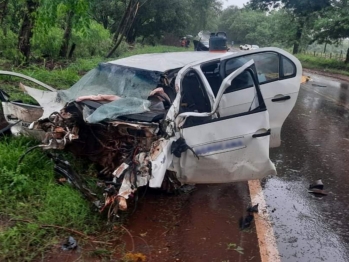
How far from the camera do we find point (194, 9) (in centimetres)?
3678

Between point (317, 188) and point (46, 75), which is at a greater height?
point (46, 75)

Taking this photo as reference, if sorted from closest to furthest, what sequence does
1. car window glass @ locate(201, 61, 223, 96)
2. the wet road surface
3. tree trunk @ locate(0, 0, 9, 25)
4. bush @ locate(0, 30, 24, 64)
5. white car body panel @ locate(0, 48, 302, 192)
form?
the wet road surface, white car body panel @ locate(0, 48, 302, 192), car window glass @ locate(201, 61, 223, 96), bush @ locate(0, 30, 24, 64), tree trunk @ locate(0, 0, 9, 25)

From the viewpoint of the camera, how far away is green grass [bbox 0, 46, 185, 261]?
12.1 ft

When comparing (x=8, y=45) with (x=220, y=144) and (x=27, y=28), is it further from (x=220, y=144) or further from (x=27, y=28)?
(x=220, y=144)

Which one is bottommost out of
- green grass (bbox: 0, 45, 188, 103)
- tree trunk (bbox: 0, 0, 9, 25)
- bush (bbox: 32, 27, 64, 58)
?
green grass (bbox: 0, 45, 188, 103)

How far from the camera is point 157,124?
433 cm

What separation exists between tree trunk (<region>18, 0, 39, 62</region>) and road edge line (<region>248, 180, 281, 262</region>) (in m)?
6.64

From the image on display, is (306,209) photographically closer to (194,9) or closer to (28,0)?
(28,0)

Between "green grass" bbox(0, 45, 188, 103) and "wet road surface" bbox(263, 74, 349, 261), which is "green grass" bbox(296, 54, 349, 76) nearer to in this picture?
"green grass" bbox(0, 45, 188, 103)

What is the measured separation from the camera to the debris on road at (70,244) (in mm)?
3748

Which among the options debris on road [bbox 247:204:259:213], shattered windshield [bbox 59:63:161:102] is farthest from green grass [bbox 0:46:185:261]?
debris on road [bbox 247:204:259:213]

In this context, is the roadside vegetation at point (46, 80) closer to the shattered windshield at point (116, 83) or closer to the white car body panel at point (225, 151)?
the shattered windshield at point (116, 83)

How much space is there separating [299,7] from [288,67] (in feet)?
82.0

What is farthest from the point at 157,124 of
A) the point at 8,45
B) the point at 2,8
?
Answer: the point at 2,8
